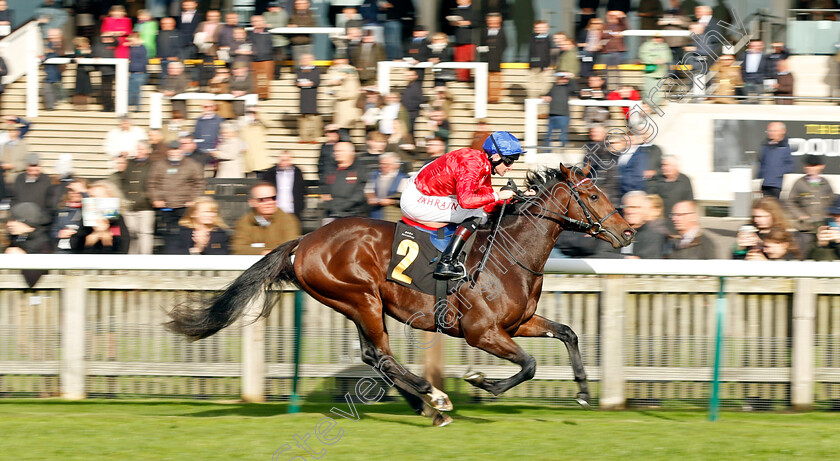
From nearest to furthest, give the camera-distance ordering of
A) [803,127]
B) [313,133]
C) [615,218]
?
[615,218], [803,127], [313,133]

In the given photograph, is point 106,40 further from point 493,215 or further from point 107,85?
point 493,215

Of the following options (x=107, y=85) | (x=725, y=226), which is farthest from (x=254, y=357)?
(x=107, y=85)

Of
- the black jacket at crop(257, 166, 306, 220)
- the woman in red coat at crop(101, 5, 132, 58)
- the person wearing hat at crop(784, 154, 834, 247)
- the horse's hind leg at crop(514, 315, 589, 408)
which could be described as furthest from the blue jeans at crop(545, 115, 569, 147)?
the woman in red coat at crop(101, 5, 132, 58)

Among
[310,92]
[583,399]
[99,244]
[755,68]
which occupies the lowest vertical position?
[583,399]

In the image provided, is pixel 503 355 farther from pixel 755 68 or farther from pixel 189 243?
pixel 755 68

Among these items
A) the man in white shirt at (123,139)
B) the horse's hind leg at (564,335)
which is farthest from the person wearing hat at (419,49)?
the horse's hind leg at (564,335)

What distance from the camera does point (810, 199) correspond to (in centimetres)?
751

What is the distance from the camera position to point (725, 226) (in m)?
7.59

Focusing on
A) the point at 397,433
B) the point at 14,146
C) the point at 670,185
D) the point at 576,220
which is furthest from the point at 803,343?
the point at 14,146

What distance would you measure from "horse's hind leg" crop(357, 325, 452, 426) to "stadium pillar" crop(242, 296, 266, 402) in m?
0.73

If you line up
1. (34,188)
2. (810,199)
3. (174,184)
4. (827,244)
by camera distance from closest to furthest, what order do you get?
(827,244) → (810,199) → (34,188) → (174,184)

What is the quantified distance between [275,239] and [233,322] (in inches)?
49.2

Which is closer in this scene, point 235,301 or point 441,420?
point 441,420

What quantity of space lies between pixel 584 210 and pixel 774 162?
9.83ft
